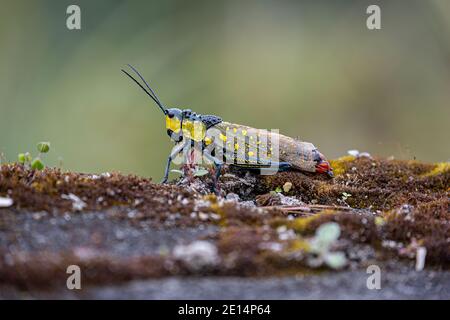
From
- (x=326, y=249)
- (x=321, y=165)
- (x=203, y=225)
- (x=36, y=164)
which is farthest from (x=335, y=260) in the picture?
(x=321, y=165)

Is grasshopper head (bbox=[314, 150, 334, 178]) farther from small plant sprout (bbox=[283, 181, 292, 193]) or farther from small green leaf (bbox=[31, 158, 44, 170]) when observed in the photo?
small green leaf (bbox=[31, 158, 44, 170])

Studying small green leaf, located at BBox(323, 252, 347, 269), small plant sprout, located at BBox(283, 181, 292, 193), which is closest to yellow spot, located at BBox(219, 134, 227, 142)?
small plant sprout, located at BBox(283, 181, 292, 193)

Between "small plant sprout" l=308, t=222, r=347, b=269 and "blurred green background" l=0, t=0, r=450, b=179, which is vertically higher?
"blurred green background" l=0, t=0, r=450, b=179

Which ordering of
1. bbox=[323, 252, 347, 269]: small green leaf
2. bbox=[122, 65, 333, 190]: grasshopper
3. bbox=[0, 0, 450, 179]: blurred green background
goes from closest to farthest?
bbox=[323, 252, 347, 269]: small green leaf, bbox=[122, 65, 333, 190]: grasshopper, bbox=[0, 0, 450, 179]: blurred green background

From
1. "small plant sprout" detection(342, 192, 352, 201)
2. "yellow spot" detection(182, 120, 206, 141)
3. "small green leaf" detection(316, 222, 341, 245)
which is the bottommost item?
"small green leaf" detection(316, 222, 341, 245)

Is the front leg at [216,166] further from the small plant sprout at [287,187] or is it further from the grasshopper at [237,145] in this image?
the small plant sprout at [287,187]

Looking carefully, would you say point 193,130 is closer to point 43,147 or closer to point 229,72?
point 43,147
